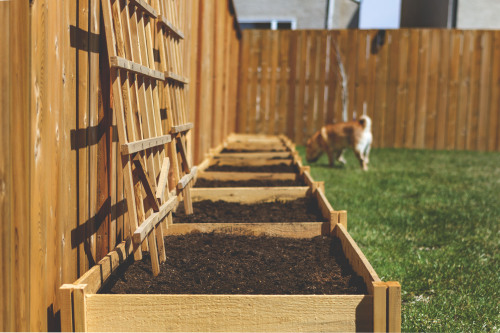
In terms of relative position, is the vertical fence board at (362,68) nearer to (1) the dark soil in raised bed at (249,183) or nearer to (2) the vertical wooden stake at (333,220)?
(1) the dark soil in raised bed at (249,183)

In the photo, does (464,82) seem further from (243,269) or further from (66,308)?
(66,308)

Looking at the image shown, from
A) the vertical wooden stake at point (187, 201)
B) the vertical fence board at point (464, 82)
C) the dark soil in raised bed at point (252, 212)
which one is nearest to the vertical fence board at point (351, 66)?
the vertical fence board at point (464, 82)

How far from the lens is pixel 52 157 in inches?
77.3

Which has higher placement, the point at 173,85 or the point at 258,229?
the point at 173,85

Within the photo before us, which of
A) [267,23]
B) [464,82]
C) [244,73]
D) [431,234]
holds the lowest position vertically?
[431,234]

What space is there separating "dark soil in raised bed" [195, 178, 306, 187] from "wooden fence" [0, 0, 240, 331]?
231 cm

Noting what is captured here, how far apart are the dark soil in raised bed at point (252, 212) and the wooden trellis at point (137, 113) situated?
0.80 metres

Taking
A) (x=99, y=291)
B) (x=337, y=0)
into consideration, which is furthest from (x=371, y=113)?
(x=99, y=291)

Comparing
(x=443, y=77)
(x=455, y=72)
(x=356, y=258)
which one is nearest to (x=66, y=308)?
(x=356, y=258)

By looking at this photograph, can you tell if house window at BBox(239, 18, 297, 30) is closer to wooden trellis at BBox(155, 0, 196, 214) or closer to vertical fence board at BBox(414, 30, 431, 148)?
vertical fence board at BBox(414, 30, 431, 148)

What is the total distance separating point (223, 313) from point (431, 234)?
2.77m

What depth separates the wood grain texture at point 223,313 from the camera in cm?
197

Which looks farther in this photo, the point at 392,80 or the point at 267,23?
the point at 267,23

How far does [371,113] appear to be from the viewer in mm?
11938
